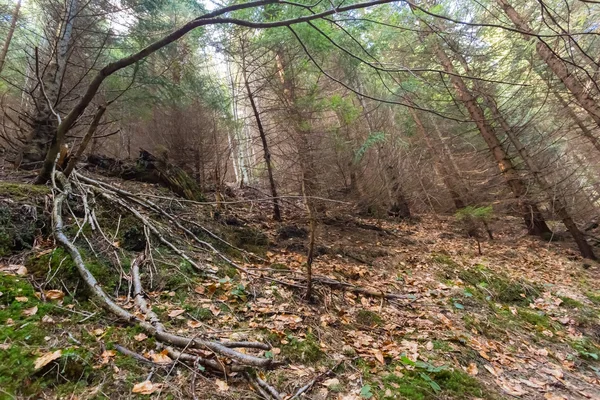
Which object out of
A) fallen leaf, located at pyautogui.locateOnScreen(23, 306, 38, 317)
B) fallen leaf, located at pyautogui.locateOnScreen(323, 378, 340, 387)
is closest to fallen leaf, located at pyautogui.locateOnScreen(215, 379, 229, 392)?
fallen leaf, located at pyautogui.locateOnScreen(323, 378, 340, 387)

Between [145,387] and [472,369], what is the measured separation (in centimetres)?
294

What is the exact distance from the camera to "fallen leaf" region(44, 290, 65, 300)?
2451 millimetres

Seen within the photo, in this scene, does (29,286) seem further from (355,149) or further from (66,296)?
(355,149)

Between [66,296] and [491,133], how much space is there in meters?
12.1

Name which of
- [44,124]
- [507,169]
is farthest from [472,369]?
[507,169]

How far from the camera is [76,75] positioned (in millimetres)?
8016

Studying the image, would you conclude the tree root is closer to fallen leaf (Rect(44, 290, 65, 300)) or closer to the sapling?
fallen leaf (Rect(44, 290, 65, 300))

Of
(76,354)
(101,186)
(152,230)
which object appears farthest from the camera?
(101,186)

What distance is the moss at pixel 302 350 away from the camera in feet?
8.44

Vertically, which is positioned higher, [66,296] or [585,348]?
[66,296]

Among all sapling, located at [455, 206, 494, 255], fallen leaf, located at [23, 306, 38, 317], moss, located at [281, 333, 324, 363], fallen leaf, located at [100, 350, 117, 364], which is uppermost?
sapling, located at [455, 206, 494, 255]

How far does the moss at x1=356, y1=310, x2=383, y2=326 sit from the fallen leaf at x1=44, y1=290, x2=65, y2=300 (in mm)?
3071

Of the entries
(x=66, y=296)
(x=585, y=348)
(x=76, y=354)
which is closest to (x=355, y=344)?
(x=76, y=354)

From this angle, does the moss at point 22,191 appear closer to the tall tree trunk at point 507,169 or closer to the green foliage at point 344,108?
the green foliage at point 344,108
